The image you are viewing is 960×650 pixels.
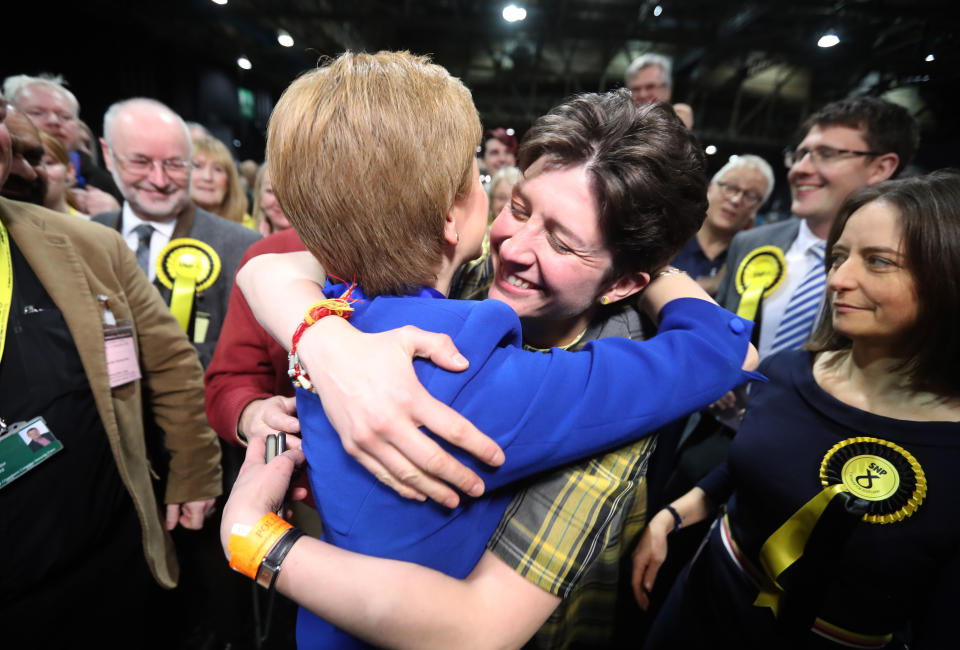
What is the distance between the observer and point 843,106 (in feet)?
7.02

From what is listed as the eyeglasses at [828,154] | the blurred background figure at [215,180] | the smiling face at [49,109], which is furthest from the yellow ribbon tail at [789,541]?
the smiling face at [49,109]

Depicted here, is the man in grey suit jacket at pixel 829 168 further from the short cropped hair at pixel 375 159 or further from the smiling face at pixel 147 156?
the smiling face at pixel 147 156

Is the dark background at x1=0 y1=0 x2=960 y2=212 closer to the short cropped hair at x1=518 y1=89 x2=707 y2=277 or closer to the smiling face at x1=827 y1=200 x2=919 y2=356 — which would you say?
the smiling face at x1=827 y1=200 x2=919 y2=356

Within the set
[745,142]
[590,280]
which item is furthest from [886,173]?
[745,142]

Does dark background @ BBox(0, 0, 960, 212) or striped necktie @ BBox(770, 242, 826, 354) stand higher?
dark background @ BBox(0, 0, 960, 212)

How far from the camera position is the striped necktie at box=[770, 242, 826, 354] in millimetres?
2080

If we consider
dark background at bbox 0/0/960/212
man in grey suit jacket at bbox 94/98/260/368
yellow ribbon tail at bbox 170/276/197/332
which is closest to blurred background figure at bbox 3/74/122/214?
man in grey suit jacket at bbox 94/98/260/368

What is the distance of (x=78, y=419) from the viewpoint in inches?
53.1

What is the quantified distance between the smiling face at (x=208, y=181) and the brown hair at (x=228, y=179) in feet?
0.08

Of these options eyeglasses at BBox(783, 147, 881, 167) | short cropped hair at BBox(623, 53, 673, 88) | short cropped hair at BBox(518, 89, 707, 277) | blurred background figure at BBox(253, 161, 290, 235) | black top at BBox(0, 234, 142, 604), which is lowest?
black top at BBox(0, 234, 142, 604)

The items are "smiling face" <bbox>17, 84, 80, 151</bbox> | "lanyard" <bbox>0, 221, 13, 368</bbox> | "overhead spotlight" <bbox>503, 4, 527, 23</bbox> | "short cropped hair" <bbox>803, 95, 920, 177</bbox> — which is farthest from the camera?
"overhead spotlight" <bbox>503, 4, 527, 23</bbox>

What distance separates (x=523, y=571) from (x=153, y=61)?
41.3 ft

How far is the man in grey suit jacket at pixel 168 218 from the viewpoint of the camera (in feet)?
7.32

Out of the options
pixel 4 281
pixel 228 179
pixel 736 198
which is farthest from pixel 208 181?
pixel 736 198
